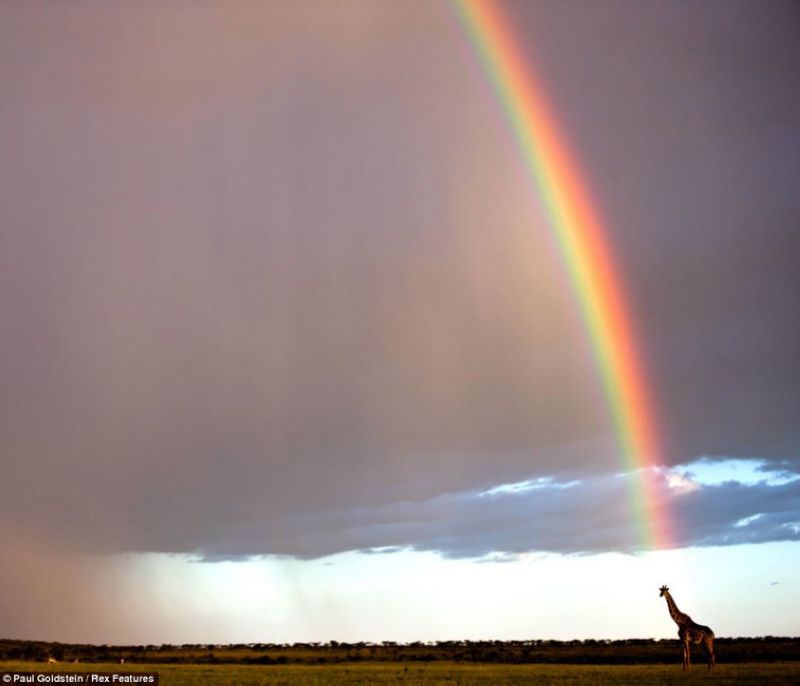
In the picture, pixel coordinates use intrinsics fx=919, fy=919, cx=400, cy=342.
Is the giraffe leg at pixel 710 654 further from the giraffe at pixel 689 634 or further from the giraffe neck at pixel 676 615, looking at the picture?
the giraffe neck at pixel 676 615

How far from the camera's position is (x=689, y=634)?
2093 inches

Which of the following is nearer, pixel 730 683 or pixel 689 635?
pixel 730 683

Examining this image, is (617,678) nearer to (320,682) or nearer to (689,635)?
(689,635)

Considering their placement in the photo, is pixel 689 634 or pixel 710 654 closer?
pixel 710 654

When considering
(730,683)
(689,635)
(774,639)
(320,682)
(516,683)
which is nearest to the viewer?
(730,683)

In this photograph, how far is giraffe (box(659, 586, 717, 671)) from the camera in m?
50.2

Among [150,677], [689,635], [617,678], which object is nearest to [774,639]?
[689,635]

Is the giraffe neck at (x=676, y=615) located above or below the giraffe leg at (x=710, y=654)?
above

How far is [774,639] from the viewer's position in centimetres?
14462

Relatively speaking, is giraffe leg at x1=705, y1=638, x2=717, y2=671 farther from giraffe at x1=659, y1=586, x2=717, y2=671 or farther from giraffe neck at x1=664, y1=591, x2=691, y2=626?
giraffe neck at x1=664, y1=591, x2=691, y2=626

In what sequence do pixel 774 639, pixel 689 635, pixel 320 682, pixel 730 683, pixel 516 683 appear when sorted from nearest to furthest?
pixel 730 683, pixel 516 683, pixel 320 682, pixel 689 635, pixel 774 639

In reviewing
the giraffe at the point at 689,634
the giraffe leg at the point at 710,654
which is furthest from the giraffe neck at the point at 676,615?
the giraffe leg at the point at 710,654

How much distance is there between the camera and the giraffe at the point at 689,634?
50172 mm

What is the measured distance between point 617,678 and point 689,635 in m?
10.5
